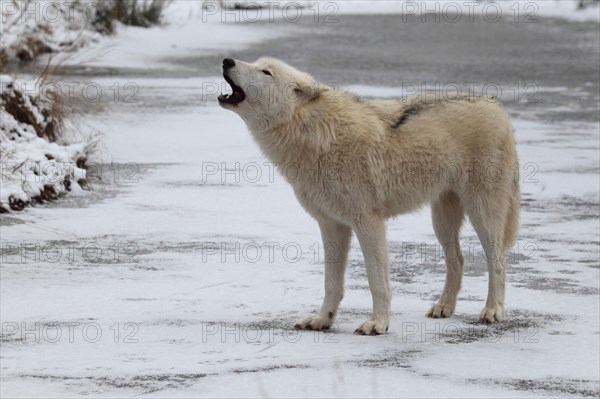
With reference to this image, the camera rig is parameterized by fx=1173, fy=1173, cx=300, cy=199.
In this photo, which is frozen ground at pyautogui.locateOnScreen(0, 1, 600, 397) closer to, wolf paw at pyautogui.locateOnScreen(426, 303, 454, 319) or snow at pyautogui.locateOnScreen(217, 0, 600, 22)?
wolf paw at pyautogui.locateOnScreen(426, 303, 454, 319)

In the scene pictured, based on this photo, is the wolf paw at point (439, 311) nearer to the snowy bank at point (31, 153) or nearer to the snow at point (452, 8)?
the snowy bank at point (31, 153)

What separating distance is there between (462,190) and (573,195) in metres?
4.03

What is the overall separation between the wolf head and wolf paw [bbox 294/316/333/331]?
1114mm

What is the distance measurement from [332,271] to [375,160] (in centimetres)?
69

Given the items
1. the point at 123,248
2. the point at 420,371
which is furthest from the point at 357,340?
the point at 123,248

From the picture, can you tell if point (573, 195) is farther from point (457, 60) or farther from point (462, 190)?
point (457, 60)

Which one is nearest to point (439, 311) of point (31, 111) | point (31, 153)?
point (31, 153)

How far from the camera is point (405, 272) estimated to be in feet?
26.1

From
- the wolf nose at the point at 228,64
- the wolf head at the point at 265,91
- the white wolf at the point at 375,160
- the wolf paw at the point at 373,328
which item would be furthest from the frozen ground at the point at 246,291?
the wolf nose at the point at 228,64

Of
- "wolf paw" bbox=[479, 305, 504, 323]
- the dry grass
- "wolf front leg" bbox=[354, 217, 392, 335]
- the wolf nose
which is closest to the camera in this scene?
the wolf nose

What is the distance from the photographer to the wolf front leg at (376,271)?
6.46 meters

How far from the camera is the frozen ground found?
561cm

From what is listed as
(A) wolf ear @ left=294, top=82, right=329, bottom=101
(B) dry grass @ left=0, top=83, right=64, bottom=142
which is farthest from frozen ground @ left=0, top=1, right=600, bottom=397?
(A) wolf ear @ left=294, top=82, right=329, bottom=101

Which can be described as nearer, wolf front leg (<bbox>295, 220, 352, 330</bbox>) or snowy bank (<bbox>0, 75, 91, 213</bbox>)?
wolf front leg (<bbox>295, 220, 352, 330</bbox>)
